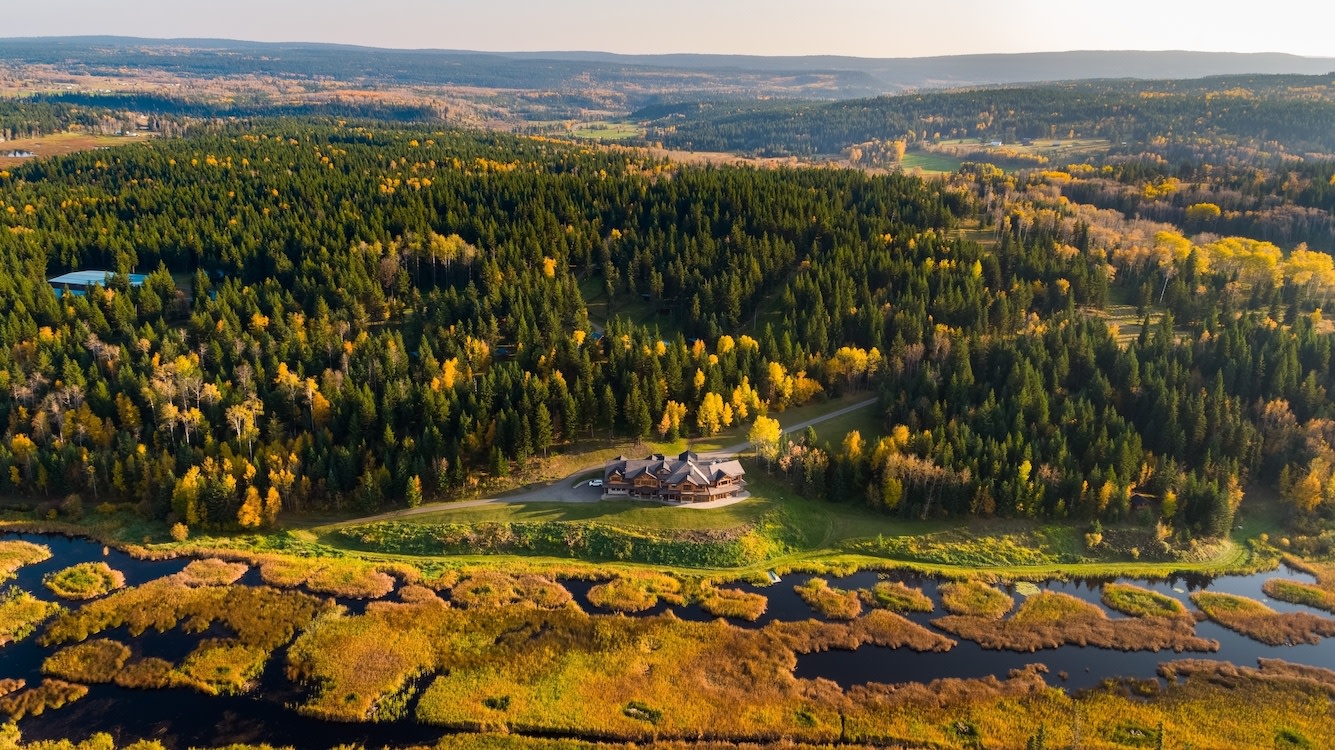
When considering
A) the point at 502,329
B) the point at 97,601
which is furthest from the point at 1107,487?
the point at 97,601

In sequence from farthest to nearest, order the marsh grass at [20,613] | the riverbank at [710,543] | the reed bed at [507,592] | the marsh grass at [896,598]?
the riverbank at [710,543] → the reed bed at [507,592] → the marsh grass at [896,598] → the marsh grass at [20,613]

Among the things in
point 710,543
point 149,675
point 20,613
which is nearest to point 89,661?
point 149,675

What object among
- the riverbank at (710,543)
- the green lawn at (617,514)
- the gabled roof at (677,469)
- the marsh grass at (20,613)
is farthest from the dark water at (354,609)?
the gabled roof at (677,469)

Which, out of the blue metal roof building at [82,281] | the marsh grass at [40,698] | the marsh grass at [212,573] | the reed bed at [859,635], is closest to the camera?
the marsh grass at [40,698]

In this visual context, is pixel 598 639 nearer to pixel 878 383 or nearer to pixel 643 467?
pixel 643 467

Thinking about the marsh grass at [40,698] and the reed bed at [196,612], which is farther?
→ the reed bed at [196,612]

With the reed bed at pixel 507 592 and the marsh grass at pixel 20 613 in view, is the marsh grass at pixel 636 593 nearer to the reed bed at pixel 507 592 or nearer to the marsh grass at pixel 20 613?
the reed bed at pixel 507 592
